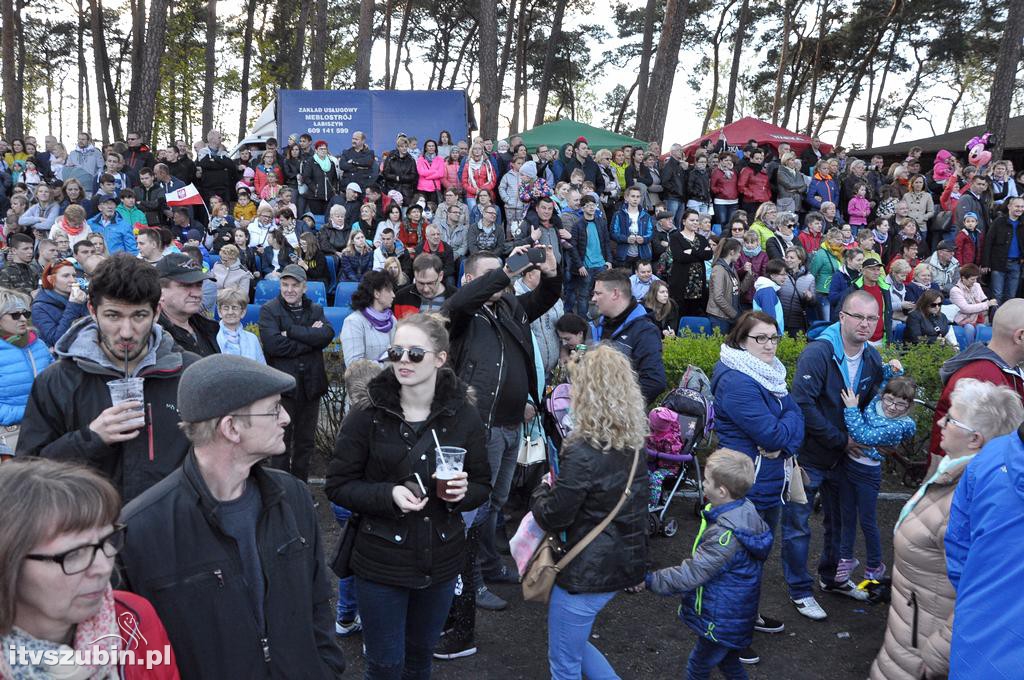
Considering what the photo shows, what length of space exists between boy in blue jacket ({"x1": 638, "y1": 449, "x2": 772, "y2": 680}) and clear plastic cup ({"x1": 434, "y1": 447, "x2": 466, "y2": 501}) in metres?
1.17

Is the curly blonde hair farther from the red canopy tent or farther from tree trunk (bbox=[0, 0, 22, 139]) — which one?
tree trunk (bbox=[0, 0, 22, 139])

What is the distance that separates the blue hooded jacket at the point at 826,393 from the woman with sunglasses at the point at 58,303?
4.99 m

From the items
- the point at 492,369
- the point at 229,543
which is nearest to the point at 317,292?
the point at 492,369

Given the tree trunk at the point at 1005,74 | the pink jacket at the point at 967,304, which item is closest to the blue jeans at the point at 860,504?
the pink jacket at the point at 967,304

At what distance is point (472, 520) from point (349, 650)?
95 cm

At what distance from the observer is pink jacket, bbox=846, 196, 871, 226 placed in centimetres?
1432

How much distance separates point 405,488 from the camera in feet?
8.89

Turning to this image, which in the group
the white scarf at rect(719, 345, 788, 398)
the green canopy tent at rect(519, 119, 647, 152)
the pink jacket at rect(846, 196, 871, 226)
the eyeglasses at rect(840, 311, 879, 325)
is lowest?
the white scarf at rect(719, 345, 788, 398)

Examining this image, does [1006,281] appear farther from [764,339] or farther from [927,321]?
[764,339]

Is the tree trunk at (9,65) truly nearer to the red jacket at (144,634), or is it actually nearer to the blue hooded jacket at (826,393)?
the blue hooded jacket at (826,393)

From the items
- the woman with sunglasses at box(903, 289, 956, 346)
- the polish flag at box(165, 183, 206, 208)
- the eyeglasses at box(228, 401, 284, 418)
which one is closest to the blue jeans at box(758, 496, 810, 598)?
the eyeglasses at box(228, 401, 284, 418)

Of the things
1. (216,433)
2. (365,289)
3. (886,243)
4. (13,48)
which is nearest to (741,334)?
(365,289)

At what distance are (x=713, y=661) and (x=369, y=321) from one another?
320 centimetres

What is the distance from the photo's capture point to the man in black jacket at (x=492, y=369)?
396 cm
